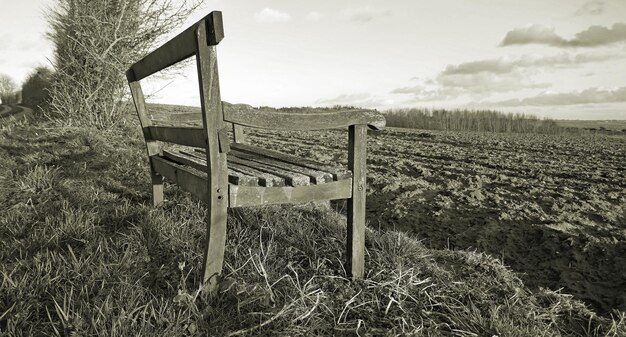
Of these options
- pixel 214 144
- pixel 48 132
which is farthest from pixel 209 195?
pixel 48 132

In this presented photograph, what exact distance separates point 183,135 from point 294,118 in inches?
23.2

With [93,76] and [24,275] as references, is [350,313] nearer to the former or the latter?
[24,275]

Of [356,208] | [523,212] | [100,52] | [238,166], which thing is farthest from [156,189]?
[100,52]

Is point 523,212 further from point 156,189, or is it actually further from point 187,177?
point 156,189

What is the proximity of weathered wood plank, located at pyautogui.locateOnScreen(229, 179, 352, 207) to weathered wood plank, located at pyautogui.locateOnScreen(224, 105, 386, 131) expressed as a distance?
11.2 inches

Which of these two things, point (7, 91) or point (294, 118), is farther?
point (7, 91)

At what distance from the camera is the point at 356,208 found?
2191mm

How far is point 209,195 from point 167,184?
242 cm

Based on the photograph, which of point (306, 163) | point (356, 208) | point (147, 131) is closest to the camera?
point (356, 208)

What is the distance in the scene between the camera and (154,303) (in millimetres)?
1792

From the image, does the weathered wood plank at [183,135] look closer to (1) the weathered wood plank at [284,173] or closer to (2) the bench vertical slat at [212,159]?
(2) the bench vertical slat at [212,159]

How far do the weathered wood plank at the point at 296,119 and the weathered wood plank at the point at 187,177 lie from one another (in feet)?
1.20

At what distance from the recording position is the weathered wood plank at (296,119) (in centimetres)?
183

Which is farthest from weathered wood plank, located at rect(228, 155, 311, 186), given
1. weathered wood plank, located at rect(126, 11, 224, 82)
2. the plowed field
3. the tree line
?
the tree line
